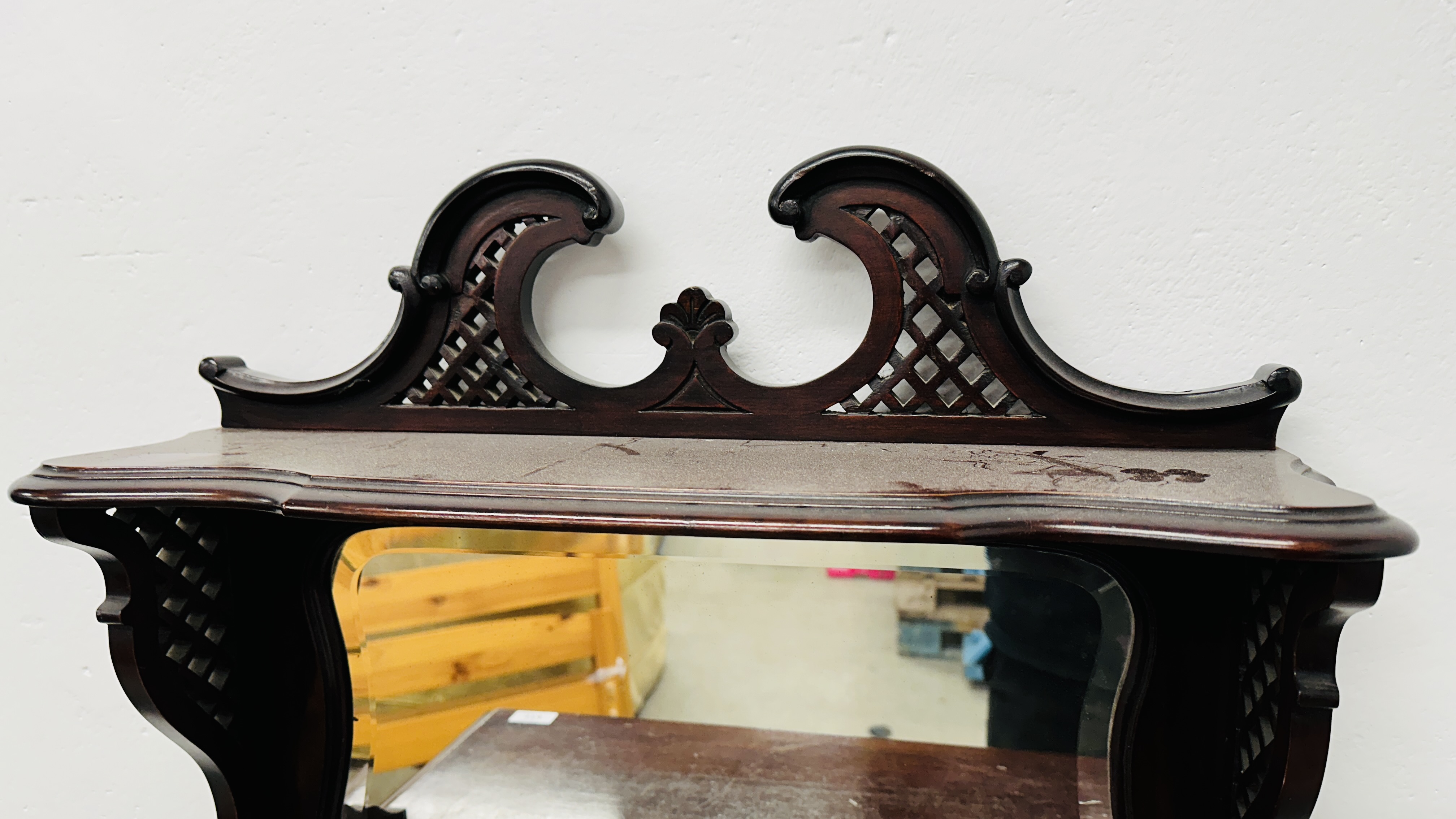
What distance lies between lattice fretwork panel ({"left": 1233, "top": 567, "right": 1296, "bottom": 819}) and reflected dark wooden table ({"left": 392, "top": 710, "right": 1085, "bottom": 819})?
0.13 m

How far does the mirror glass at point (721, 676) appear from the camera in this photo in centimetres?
71

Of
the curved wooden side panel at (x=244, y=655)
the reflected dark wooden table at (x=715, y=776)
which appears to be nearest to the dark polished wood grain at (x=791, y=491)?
the curved wooden side panel at (x=244, y=655)

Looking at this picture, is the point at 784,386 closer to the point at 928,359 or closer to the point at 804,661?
the point at 928,359

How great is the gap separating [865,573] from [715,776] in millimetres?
253

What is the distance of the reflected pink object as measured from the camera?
720mm

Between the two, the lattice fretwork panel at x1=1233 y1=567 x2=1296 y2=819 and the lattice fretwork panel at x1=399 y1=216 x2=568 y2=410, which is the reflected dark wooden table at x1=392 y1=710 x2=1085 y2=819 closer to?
the lattice fretwork panel at x1=1233 y1=567 x2=1296 y2=819

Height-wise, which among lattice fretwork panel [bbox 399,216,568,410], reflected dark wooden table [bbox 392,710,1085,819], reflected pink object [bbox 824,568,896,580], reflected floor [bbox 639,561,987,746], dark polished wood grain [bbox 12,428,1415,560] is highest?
lattice fretwork panel [bbox 399,216,568,410]

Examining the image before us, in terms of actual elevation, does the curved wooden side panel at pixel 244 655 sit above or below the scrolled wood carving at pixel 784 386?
below

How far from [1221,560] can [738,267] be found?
19.3 inches

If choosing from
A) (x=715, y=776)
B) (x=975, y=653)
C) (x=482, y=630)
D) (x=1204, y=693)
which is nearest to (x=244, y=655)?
(x=482, y=630)

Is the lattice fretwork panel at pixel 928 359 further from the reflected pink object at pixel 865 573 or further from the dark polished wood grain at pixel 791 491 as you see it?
the reflected pink object at pixel 865 573

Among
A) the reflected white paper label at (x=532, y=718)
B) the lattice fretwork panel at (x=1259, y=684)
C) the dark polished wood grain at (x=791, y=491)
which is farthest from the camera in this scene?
the reflected white paper label at (x=532, y=718)

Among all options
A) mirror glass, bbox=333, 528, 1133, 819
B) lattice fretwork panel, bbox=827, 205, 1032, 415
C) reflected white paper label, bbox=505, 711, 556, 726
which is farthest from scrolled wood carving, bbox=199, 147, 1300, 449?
reflected white paper label, bbox=505, 711, 556, 726

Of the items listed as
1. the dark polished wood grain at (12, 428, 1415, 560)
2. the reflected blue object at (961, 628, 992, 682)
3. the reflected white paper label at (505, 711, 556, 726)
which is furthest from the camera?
the reflected white paper label at (505, 711, 556, 726)
